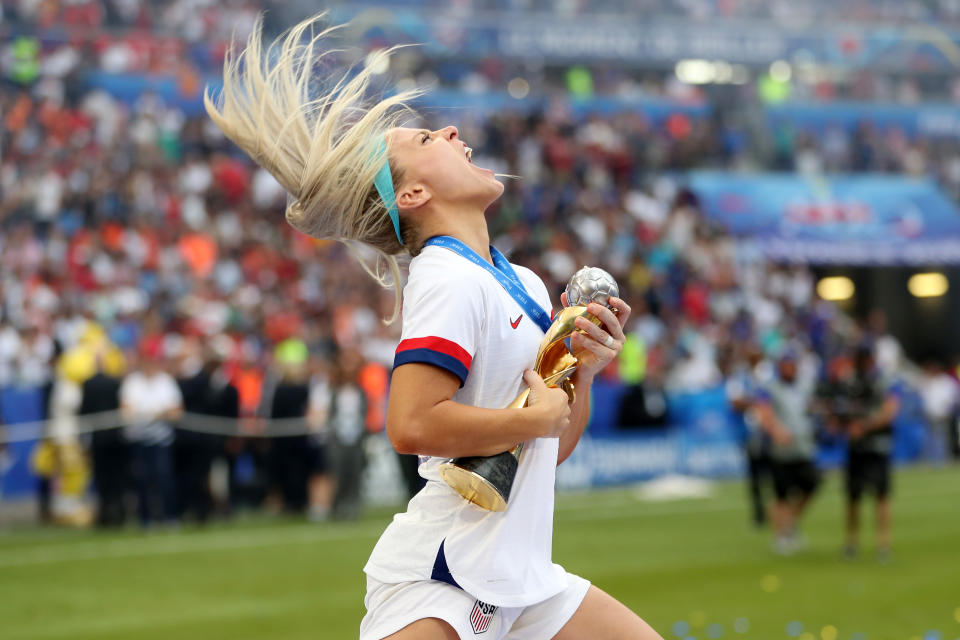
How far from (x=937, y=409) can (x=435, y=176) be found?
71.9 ft

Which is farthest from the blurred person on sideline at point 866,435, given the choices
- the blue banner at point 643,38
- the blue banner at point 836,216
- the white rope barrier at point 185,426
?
the blue banner at point 643,38

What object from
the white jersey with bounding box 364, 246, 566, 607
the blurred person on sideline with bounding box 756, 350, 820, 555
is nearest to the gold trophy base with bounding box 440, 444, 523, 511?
the white jersey with bounding box 364, 246, 566, 607

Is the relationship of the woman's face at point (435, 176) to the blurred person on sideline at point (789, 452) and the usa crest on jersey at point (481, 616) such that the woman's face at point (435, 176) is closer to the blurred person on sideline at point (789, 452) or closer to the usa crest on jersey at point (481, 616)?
the usa crest on jersey at point (481, 616)

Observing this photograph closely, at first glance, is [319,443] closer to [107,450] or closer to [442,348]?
[107,450]

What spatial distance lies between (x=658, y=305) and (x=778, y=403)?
1084cm

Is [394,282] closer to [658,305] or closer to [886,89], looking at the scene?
[658,305]

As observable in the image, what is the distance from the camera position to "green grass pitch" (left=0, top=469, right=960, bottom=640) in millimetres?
8727

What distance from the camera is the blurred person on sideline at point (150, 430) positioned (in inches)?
580

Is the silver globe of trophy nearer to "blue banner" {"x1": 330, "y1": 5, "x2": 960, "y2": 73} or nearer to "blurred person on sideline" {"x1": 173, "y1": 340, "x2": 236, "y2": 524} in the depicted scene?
"blurred person on sideline" {"x1": 173, "y1": 340, "x2": 236, "y2": 524}

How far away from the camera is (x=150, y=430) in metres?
14.8

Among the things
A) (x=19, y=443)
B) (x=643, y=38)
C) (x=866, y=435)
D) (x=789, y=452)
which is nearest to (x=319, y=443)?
(x=19, y=443)

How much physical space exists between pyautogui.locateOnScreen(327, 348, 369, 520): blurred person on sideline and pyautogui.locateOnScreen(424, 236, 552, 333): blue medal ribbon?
39.1ft

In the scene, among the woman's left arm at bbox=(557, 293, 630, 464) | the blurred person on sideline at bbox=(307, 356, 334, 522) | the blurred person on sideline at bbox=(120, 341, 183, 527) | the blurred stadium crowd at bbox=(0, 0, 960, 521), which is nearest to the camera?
the woman's left arm at bbox=(557, 293, 630, 464)

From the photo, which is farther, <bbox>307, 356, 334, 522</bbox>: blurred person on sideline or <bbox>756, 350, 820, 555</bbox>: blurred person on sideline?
<bbox>307, 356, 334, 522</bbox>: blurred person on sideline
